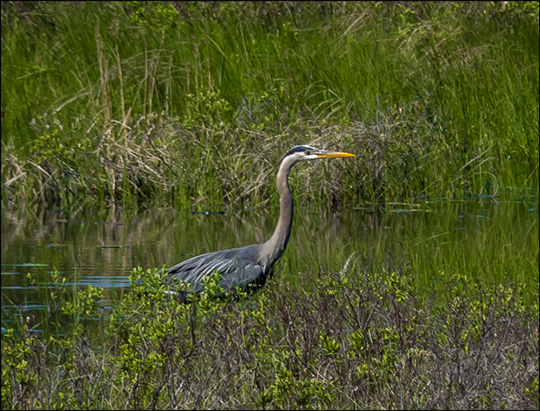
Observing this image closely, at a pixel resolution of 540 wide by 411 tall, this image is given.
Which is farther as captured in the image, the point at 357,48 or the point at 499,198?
the point at 357,48

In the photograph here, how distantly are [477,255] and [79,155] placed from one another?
468 cm

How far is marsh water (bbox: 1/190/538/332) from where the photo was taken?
6.73 m

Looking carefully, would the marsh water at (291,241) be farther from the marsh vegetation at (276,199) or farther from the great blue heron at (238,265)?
the great blue heron at (238,265)

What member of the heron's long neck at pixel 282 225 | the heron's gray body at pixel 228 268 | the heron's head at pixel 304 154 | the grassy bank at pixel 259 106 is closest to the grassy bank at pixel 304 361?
the heron's gray body at pixel 228 268

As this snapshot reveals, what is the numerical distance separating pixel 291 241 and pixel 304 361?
3.80 meters

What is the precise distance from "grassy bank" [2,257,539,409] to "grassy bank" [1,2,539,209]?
5.02 meters

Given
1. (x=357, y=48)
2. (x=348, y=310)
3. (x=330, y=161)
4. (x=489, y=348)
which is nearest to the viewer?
(x=489, y=348)

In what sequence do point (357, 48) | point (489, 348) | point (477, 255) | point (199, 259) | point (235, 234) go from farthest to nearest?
1. point (357, 48)
2. point (235, 234)
3. point (477, 255)
4. point (199, 259)
5. point (489, 348)

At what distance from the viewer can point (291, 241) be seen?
27.5ft

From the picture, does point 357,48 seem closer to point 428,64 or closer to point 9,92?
point 428,64

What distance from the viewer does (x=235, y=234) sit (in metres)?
8.89

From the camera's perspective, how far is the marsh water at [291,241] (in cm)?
673

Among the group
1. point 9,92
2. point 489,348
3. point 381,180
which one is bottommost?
point 489,348

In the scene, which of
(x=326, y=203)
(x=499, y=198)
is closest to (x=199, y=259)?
(x=326, y=203)
